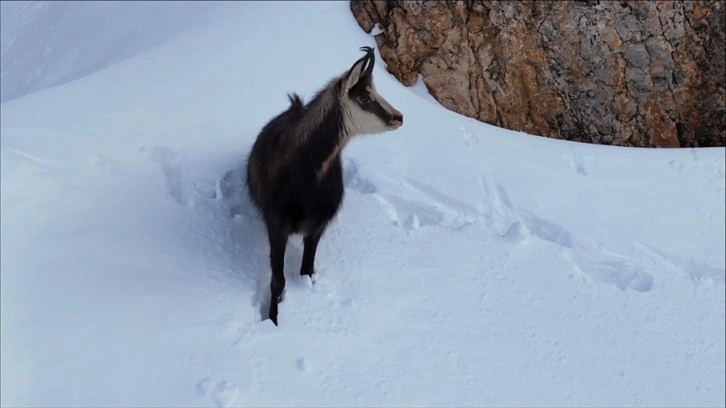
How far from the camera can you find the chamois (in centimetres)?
431

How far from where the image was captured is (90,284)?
4375 millimetres

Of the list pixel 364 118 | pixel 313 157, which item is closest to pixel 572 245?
pixel 364 118

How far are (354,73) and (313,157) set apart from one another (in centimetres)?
54

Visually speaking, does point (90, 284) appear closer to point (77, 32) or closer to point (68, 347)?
point (68, 347)

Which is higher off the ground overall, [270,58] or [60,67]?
[270,58]

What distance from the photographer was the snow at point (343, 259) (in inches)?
160

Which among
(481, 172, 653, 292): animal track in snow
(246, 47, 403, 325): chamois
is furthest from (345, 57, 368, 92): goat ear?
(481, 172, 653, 292): animal track in snow

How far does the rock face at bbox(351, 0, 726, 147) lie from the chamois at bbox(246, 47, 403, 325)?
8.15 feet

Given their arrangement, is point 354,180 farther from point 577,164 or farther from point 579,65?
point 579,65

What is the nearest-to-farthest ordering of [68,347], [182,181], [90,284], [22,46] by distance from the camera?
1. [68,347]
2. [90,284]
3. [182,181]
4. [22,46]

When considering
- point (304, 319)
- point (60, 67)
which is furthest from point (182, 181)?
point (60, 67)

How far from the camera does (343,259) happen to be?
491cm

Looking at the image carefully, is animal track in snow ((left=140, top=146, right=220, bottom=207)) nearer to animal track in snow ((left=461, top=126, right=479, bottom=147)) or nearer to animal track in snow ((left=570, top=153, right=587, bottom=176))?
animal track in snow ((left=461, top=126, right=479, bottom=147))

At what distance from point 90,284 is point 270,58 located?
2.86m
